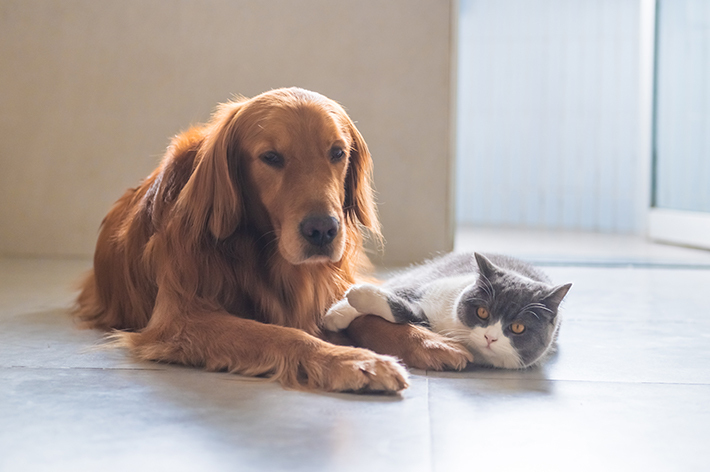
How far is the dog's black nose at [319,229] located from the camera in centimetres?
171

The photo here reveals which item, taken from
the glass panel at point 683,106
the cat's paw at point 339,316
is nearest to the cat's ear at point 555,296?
the cat's paw at point 339,316

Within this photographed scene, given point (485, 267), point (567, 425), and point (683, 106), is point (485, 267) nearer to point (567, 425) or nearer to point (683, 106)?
point (567, 425)

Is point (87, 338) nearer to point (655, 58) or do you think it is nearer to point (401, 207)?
point (401, 207)

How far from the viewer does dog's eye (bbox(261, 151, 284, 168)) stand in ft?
5.94

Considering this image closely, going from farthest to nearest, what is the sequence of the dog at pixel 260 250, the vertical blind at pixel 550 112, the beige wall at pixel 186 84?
the vertical blind at pixel 550 112 < the beige wall at pixel 186 84 < the dog at pixel 260 250

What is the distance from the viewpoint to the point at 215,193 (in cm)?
187

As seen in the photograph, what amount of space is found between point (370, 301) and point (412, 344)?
0.59ft

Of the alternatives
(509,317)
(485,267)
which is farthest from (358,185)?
(509,317)

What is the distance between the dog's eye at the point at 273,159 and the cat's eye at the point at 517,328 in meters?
0.74

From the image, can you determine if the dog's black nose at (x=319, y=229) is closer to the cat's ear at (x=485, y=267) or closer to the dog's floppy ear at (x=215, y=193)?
the dog's floppy ear at (x=215, y=193)

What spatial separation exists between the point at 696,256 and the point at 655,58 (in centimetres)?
207

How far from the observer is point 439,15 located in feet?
13.8

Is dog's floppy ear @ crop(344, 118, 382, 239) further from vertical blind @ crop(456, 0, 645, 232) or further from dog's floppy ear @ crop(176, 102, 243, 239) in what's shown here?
vertical blind @ crop(456, 0, 645, 232)

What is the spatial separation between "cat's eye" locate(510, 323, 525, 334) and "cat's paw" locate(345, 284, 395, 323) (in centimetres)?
33
